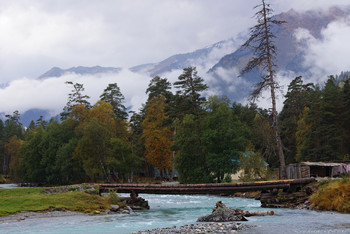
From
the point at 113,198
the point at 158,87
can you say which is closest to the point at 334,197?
the point at 113,198

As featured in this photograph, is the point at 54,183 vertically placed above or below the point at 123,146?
below

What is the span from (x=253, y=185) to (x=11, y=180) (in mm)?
110925

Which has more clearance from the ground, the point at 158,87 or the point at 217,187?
the point at 158,87

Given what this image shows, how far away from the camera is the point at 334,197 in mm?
24078

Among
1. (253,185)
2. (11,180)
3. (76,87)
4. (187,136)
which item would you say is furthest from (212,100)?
(11,180)

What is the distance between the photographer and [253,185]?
3023 cm

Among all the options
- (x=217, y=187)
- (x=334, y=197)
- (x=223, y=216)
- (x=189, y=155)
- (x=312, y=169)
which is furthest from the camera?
(x=189, y=155)

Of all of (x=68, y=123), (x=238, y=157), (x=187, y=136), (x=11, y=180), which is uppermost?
(x=68, y=123)

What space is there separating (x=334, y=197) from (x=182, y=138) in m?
33.5

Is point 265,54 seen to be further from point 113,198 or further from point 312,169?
point 113,198

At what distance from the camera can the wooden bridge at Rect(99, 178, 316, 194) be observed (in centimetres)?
2970

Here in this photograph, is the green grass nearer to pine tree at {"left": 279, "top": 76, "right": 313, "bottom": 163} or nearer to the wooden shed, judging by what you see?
the wooden shed

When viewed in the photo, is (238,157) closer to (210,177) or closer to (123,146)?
(210,177)

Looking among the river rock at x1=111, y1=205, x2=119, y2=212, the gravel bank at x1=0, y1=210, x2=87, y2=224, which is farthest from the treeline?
the gravel bank at x1=0, y1=210, x2=87, y2=224
